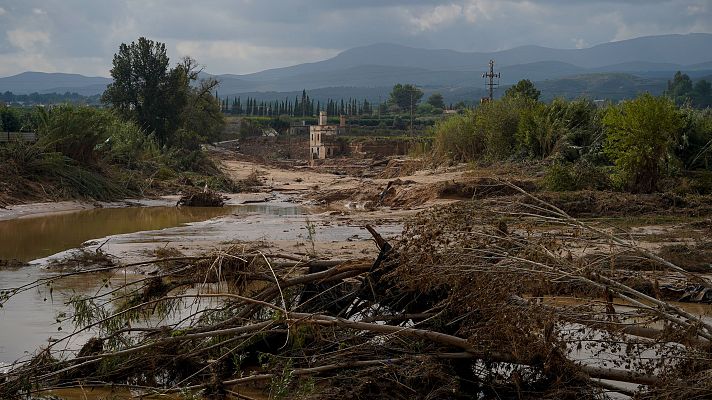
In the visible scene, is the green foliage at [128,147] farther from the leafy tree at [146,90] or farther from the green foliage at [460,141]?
the green foliage at [460,141]

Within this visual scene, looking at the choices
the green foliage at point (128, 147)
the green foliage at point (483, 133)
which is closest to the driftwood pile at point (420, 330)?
the green foliage at point (483, 133)

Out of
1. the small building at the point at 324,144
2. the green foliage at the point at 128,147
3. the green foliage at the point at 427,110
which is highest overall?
the green foliage at the point at 128,147

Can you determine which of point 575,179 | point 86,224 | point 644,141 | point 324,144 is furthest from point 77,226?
point 324,144

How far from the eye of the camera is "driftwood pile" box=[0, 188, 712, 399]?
6.66 meters

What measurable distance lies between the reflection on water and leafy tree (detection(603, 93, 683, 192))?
885cm

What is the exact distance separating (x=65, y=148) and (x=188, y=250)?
14530 millimetres

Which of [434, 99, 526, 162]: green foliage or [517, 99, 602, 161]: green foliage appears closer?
[517, 99, 602, 161]: green foliage

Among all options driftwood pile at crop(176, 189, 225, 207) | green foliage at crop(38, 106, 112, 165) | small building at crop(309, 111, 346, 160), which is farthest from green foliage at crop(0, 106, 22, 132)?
small building at crop(309, 111, 346, 160)

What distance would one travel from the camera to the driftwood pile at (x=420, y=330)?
6656 mm

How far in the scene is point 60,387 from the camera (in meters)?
7.72

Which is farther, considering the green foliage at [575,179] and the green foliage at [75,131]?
the green foliage at [75,131]

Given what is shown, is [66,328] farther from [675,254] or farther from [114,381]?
[675,254]

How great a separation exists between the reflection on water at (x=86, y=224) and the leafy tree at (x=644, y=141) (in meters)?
8.85

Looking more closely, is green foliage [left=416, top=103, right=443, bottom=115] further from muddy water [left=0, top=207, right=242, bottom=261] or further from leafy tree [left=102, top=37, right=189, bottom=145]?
muddy water [left=0, top=207, right=242, bottom=261]
